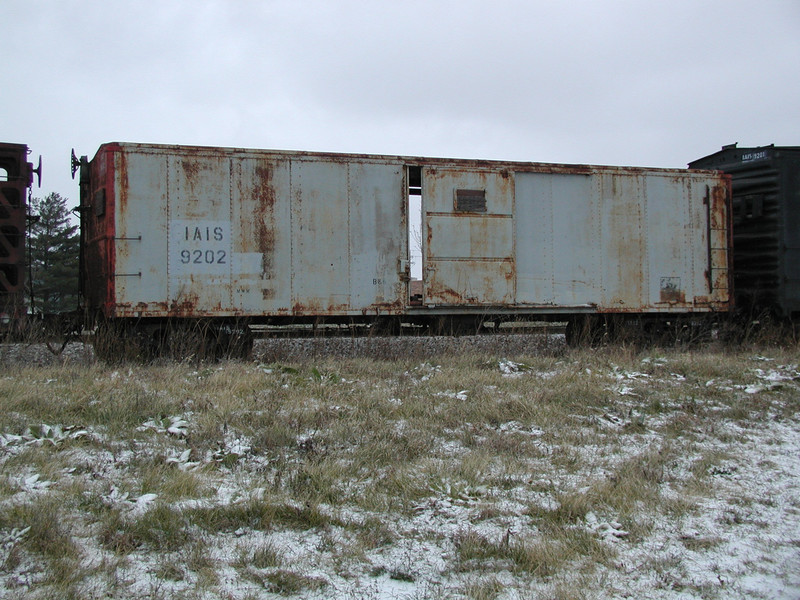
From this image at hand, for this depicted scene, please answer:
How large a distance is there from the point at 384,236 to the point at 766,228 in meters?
6.95

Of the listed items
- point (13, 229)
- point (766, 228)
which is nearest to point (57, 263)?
point (13, 229)

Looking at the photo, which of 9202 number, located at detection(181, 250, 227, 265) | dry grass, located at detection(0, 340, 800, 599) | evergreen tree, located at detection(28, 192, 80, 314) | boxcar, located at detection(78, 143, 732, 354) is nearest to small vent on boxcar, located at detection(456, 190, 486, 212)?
boxcar, located at detection(78, 143, 732, 354)

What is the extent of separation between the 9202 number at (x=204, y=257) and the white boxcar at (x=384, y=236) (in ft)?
0.05

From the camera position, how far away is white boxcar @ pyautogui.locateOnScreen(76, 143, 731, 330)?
27.9 ft

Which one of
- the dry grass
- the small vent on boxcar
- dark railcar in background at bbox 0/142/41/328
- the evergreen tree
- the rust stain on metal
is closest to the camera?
the dry grass

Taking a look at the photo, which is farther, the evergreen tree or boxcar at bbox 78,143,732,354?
the evergreen tree

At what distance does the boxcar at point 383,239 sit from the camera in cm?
851

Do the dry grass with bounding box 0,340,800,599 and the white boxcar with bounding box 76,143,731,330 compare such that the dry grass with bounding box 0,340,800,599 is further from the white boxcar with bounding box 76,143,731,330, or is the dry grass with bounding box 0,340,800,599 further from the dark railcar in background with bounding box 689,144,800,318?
the dark railcar in background with bounding box 689,144,800,318

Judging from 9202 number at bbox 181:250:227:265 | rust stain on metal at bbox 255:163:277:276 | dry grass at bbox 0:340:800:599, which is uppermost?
rust stain on metal at bbox 255:163:277:276

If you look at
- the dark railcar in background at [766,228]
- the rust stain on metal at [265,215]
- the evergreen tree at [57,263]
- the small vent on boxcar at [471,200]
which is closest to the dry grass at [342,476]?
the rust stain on metal at [265,215]

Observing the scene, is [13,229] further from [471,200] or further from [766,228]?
[766,228]

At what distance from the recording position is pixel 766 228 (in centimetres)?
1085

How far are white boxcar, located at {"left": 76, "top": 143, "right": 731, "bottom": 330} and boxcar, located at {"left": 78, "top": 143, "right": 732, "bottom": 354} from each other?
2cm

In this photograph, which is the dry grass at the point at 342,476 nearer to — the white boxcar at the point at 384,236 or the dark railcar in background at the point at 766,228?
the white boxcar at the point at 384,236
